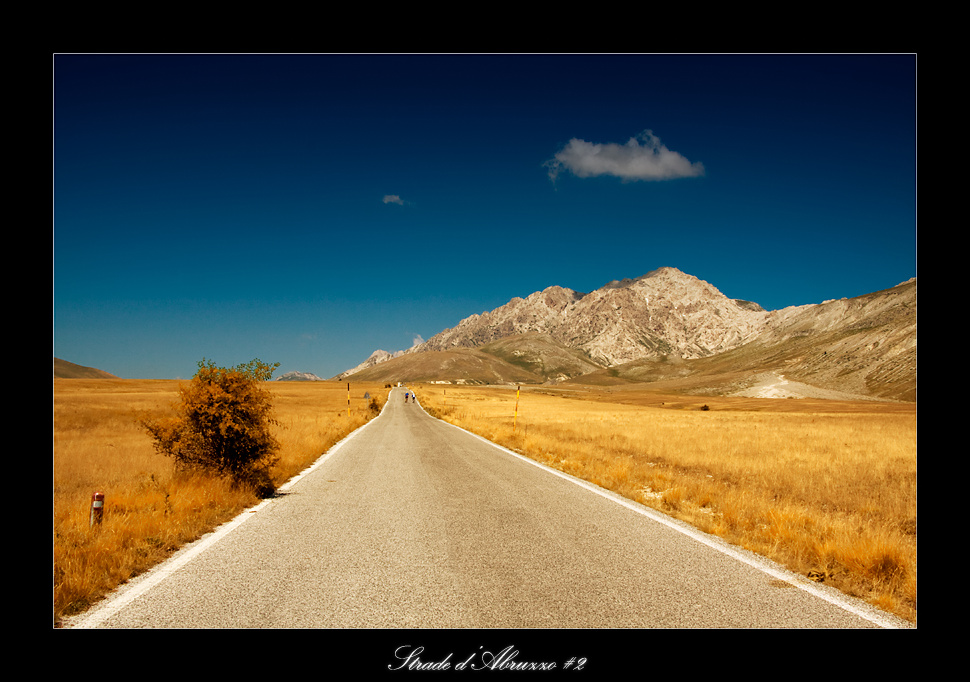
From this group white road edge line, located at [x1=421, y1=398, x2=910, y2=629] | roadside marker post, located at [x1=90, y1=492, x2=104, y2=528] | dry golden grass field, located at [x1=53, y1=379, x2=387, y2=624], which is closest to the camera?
white road edge line, located at [x1=421, y1=398, x2=910, y2=629]

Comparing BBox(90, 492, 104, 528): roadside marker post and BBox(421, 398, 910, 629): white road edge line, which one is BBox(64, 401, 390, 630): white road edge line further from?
BBox(421, 398, 910, 629): white road edge line

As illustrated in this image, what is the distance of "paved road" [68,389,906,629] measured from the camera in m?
3.96

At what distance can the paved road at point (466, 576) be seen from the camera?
396cm

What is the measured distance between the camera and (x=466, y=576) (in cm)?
500

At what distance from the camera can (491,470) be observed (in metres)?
13.5

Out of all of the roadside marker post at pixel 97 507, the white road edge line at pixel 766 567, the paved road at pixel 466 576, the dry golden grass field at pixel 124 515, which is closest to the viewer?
the paved road at pixel 466 576

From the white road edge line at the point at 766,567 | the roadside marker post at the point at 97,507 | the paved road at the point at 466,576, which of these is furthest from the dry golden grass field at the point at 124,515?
the white road edge line at the point at 766,567

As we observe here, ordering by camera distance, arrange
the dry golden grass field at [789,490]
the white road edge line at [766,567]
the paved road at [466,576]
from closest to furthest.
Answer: the paved road at [466,576]
the white road edge line at [766,567]
the dry golden grass field at [789,490]

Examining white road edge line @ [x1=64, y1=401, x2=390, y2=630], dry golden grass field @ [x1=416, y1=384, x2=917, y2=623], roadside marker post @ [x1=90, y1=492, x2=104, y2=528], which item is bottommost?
dry golden grass field @ [x1=416, y1=384, x2=917, y2=623]

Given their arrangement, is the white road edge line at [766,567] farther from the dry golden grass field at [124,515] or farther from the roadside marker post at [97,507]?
the roadside marker post at [97,507]

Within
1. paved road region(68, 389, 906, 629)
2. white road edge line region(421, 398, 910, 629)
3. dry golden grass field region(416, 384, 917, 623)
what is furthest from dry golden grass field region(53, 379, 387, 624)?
dry golden grass field region(416, 384, 917, 623)
